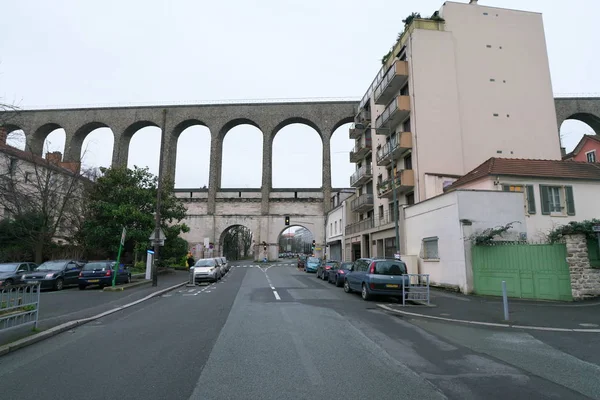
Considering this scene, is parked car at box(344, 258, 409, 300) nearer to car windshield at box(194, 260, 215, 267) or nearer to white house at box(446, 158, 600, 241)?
white house at box(446, 158, 600, 241)

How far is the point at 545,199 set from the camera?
60.4 feet

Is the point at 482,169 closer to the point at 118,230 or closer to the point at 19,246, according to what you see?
the point at 118,230

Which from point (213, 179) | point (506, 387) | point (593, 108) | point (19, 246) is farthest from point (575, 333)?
point (593, 108)

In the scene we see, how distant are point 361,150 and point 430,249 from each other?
18616mm

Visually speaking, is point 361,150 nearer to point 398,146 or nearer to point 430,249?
point 398,146

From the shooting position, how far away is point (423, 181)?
2555 cm

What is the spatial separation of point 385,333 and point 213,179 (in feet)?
157

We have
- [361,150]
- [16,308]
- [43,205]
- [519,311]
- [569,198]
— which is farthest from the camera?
[361,150]

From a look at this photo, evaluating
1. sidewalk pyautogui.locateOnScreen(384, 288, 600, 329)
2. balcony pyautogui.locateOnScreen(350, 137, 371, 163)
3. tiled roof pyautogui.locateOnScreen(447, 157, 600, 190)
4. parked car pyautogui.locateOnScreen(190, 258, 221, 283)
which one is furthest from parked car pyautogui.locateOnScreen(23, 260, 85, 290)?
balcony pyautogui.locateOnScreen(350, 137, 371, 163)

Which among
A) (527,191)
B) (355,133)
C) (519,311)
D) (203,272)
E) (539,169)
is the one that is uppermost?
(355,133)

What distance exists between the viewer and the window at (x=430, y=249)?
1955cm

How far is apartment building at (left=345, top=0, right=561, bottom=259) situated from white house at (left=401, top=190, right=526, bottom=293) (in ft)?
17.5

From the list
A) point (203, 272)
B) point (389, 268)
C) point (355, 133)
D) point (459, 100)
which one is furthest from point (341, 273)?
point (355, 133)

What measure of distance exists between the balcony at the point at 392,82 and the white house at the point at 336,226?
13.6 metres
